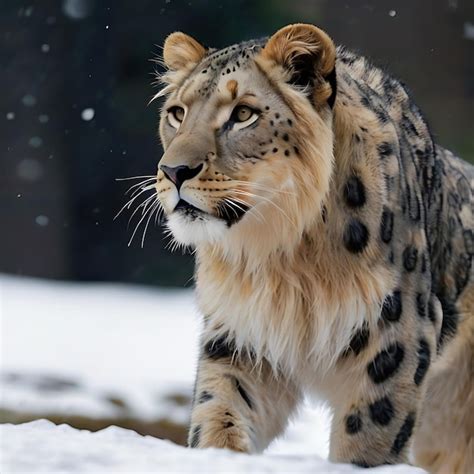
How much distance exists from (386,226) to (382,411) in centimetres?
57

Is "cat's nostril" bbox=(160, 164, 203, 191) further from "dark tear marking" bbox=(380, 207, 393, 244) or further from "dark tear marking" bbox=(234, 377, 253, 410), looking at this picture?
"dark tear marking" bbox=(234, 377, 253, 410)

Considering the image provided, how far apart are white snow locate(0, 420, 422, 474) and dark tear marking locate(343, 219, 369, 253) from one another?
0.77 meters

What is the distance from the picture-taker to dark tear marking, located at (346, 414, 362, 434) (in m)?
3.88

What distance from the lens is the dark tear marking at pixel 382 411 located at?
3875 mm

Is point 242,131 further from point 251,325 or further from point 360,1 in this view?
point 360,1

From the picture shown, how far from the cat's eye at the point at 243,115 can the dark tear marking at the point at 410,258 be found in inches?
25.4

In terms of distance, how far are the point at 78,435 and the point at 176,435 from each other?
3.21m

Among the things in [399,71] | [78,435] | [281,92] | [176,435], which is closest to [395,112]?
[281,92]

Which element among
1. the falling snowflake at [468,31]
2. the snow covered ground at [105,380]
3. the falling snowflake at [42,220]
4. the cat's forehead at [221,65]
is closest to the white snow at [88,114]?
the falling snowflake at [42,220]

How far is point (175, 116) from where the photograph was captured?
393 cm

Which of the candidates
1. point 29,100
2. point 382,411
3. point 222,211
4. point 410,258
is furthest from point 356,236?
point 29,100

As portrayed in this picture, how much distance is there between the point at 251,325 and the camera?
3.96 metres

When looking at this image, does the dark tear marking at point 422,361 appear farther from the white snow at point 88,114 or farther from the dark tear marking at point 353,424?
the white snow at point 88,114

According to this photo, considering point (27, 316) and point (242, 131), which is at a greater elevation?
point (242, 131)
